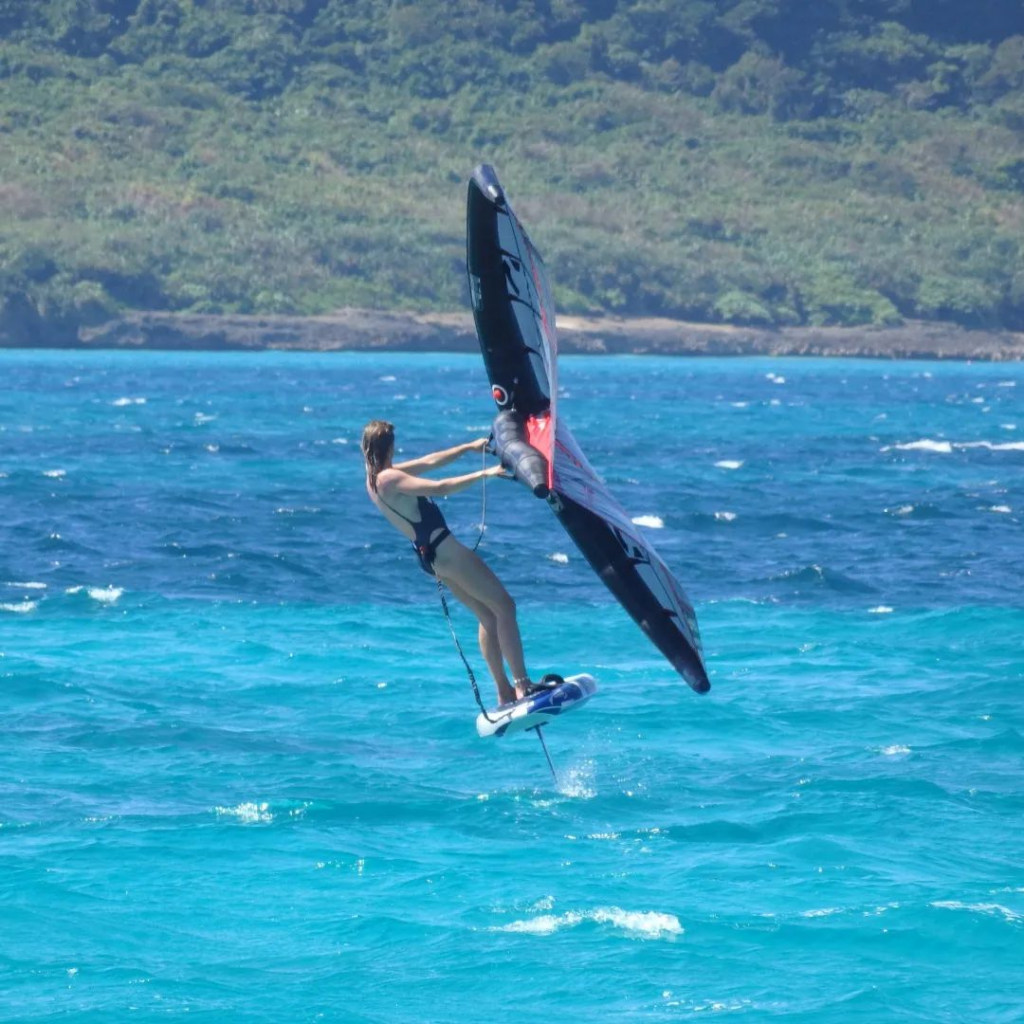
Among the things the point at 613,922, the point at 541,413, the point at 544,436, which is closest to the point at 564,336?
the point at 613,922

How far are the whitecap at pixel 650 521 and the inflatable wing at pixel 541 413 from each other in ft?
76.3

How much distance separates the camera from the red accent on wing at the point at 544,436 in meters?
12.5

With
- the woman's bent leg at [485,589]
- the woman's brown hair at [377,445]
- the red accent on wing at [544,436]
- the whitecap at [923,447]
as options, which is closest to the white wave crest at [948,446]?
the whitecap at [923,447]

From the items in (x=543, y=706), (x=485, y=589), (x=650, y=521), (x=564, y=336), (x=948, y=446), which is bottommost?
(x=564, y=336)

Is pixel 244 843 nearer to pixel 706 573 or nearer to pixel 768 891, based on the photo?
pixel 768 891

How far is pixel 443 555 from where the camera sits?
14281 millimetres

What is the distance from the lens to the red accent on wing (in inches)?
490

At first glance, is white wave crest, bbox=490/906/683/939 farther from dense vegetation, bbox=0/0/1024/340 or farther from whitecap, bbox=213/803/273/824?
dense vegetation, bbox=0/0/1024/340

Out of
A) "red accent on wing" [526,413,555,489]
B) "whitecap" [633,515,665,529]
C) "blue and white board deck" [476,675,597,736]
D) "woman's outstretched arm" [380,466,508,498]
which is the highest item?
"red accent on wing" [526,413,555,489]

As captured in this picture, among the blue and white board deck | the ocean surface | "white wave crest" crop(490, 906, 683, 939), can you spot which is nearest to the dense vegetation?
the ocean surface

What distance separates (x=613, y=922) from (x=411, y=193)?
163 meters

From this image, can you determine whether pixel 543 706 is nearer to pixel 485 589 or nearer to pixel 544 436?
pixel 485 589

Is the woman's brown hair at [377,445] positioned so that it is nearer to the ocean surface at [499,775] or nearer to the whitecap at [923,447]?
the ocean surface at [499,775]

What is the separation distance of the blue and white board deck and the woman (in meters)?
0.32
